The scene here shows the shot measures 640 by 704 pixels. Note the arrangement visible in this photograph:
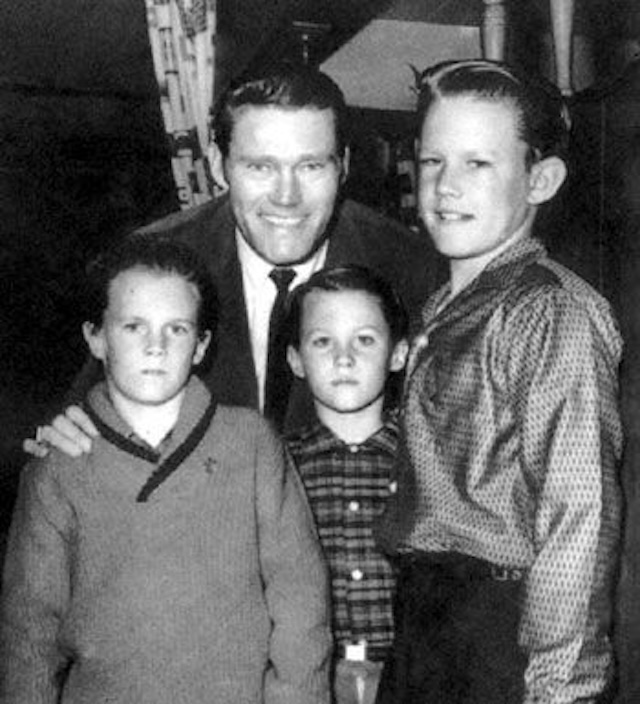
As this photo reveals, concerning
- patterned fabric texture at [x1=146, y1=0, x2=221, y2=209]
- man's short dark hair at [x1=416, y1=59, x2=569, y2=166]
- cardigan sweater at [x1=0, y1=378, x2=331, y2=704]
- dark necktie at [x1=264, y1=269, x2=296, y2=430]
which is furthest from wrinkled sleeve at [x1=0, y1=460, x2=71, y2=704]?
patterned fabric texture at [x1=146, y1=0, x2=221, y2=209]

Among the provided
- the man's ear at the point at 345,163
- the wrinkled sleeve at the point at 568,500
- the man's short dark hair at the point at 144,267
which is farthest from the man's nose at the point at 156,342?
the man's ear at the point at 345,163

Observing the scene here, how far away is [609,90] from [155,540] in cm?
143

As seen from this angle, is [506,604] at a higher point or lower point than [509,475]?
lower

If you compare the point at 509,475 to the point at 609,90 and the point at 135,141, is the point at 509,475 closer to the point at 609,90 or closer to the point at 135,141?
the point at 609,90

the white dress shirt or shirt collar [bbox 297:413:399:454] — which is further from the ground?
the white dress shirt

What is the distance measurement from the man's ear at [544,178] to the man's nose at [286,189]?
2.36ft

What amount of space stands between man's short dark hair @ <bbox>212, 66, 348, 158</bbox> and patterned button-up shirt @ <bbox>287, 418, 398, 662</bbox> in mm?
799

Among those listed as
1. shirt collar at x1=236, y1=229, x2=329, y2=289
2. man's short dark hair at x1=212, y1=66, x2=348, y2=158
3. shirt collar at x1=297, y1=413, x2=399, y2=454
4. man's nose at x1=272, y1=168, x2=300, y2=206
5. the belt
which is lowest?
the belt

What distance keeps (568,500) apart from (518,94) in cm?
81

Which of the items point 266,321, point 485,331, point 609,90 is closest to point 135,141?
point 266,321

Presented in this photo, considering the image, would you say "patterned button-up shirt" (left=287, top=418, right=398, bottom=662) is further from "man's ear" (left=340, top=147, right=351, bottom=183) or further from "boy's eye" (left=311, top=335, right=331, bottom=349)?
"man's ear" (left=340, top=147, right=351, bottom=183)

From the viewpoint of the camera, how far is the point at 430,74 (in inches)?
79.4

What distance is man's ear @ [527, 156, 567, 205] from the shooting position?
1.94 meters

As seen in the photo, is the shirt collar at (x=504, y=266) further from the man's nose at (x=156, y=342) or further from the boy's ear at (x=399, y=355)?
the man's nose at (x=156, y=342)
